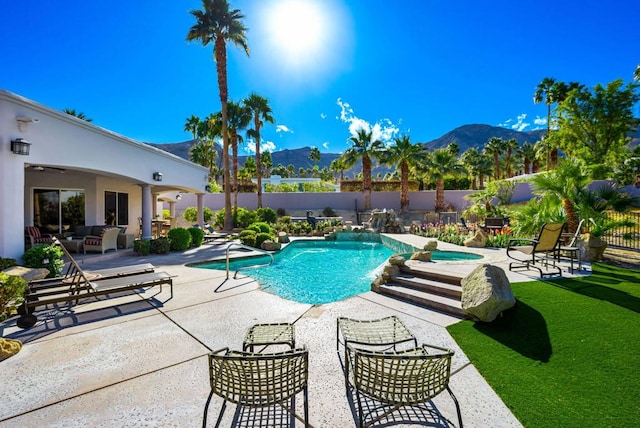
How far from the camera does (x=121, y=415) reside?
237 centimetres

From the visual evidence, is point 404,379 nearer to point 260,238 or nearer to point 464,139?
point 260,238

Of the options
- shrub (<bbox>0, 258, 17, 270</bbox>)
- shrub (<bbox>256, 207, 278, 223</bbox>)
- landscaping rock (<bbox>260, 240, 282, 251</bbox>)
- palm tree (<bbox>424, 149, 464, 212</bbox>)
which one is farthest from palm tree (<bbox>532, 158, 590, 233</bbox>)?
palm tree (<bbox>424, 149, 464, 212</bbox>)

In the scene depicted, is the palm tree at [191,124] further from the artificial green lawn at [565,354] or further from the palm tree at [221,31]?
the artificial green lawn at [565,354]

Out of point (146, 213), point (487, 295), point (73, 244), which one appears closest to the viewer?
point (487, 295)

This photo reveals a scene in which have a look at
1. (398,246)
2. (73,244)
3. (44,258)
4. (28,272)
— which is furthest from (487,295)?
(73,244)

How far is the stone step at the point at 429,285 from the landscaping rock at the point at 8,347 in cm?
581

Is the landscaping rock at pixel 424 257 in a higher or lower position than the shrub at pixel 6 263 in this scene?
lower

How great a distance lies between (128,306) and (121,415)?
329cm

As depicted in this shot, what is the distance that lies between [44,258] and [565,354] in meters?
9.69

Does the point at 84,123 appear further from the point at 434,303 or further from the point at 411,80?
the point at 411,80

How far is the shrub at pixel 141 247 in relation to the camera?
425 inches

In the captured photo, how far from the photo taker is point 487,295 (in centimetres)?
399

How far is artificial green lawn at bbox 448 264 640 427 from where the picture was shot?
238 centimetres

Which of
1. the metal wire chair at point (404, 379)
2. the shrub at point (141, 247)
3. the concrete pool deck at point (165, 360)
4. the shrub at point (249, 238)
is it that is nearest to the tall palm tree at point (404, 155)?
the shrub at point (249, 238)
